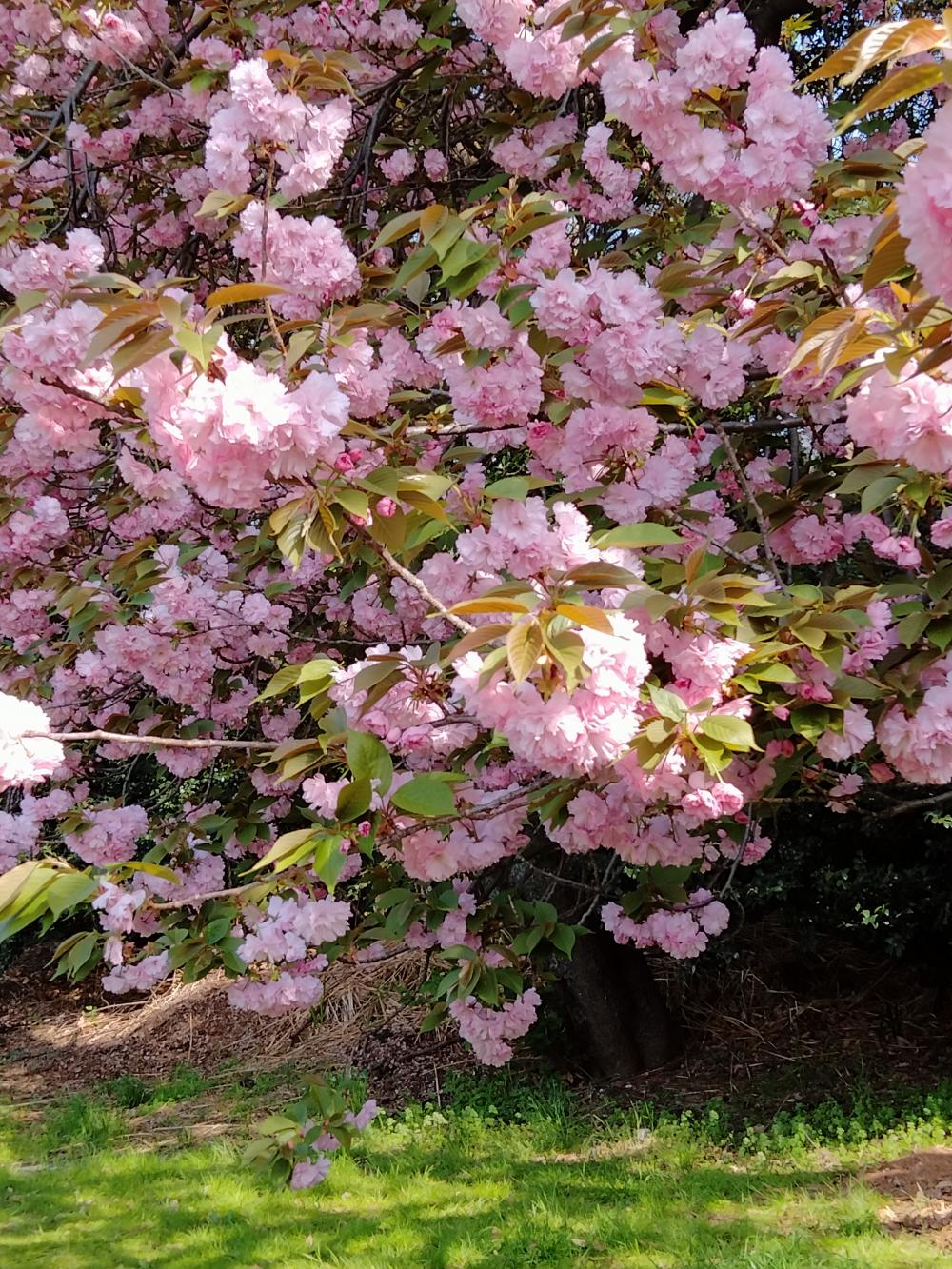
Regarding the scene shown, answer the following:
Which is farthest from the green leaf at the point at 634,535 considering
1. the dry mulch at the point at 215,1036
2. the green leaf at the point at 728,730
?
the dry mulch at the point at 215,1036

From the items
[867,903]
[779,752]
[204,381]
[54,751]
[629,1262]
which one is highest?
[204,381]

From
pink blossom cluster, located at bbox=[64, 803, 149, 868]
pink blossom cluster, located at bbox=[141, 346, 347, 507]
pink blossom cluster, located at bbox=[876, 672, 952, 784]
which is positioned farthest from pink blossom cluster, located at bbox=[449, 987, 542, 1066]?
pink blossom cluster, located at bbox=[141, 346, 347, 507]

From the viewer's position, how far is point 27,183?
3383 millimetres

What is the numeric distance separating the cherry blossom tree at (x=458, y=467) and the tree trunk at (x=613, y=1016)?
1537mm

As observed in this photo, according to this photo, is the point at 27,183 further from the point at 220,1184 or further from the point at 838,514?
the point at 220,1184

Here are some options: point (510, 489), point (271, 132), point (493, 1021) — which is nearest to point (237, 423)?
point (510, 489)

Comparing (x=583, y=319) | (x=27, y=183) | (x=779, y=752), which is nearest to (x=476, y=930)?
(x=779, y=752)

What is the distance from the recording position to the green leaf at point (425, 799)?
1.61 metres

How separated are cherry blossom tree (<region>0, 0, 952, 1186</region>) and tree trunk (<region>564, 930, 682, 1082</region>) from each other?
5.04 ft

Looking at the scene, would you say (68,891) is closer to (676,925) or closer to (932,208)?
(932,208)

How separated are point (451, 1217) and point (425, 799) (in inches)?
92.0

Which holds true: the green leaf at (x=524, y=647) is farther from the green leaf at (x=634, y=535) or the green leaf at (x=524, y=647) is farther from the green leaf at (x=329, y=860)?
the green leaf at (x=329, y=860)

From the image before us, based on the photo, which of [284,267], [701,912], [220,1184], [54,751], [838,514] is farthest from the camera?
[220,1184]

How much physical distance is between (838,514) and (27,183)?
2570 millimetres
